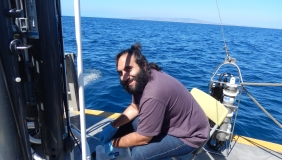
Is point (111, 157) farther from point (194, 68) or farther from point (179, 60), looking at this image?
point (179, 60)

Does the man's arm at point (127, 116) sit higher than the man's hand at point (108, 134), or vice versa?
the man's arm at point (127, 116)

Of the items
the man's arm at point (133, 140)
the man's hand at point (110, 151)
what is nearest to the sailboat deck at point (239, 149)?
the man's hand at point (110, 151)

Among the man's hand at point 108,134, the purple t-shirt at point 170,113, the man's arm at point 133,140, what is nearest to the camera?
the purple t-shirt at point 170,113

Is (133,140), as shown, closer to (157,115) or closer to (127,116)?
(157,115)

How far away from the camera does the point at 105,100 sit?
235 inches

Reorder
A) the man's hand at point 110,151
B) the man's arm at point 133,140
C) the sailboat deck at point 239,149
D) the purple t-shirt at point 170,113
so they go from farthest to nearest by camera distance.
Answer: the sailboat deck at point 239,149 < the man's hand at point 110,151 < the man's arm at point 133,140 < the purple t-shirt at point 170,113

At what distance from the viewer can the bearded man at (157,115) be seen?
1845mm

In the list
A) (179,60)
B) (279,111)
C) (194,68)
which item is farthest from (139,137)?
(179,60)

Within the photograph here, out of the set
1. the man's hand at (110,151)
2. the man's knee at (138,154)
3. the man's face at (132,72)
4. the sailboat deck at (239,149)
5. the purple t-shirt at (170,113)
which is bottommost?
the sailboat deck at (239,149)

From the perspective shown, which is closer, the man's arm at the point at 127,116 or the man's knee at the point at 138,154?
the man's knee at the point at 138,154

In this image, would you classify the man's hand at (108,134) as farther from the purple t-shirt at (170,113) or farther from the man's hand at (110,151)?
the purple t-shirt at (170,113)

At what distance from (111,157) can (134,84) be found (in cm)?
74

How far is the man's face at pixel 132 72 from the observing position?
190 centimetres

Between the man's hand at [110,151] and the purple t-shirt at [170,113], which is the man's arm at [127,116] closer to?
the man's hand at [110,151]
